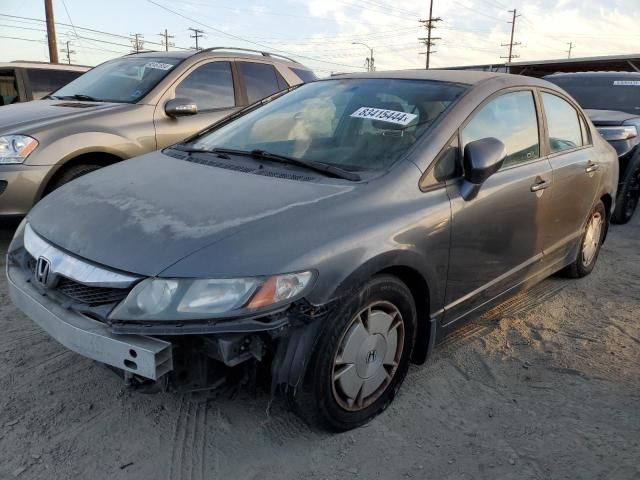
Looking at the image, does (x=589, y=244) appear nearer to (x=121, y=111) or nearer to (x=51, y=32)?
(x=121, y=111)

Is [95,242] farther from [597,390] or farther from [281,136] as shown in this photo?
[597,390]

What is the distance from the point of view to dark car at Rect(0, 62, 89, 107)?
823 cm

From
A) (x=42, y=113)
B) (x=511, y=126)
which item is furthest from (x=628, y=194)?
(x=42, y=113)

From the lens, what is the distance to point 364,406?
2531 millimetres

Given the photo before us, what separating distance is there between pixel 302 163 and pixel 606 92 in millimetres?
6880

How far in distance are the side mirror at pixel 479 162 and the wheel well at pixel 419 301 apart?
0.52m

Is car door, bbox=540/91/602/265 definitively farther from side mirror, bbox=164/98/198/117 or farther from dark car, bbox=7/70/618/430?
side mirror, bbox=164/98/198/117

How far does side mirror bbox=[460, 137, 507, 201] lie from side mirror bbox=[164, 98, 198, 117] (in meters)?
3.07

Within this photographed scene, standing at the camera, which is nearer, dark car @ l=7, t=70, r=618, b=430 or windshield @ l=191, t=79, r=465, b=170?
dark car @ l=7, t=70, r=618, b=430

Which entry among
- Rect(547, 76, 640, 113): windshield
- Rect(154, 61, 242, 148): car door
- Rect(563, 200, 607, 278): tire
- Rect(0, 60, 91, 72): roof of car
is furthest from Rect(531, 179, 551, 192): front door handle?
Rect(0, 60, 91, 72): roof of car

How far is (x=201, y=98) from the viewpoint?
18.6 ft

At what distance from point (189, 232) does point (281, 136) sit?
3.99 ft

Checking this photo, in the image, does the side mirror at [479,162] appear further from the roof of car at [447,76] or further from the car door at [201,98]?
the car door at [201,98]

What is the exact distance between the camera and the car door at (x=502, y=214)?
281cm
